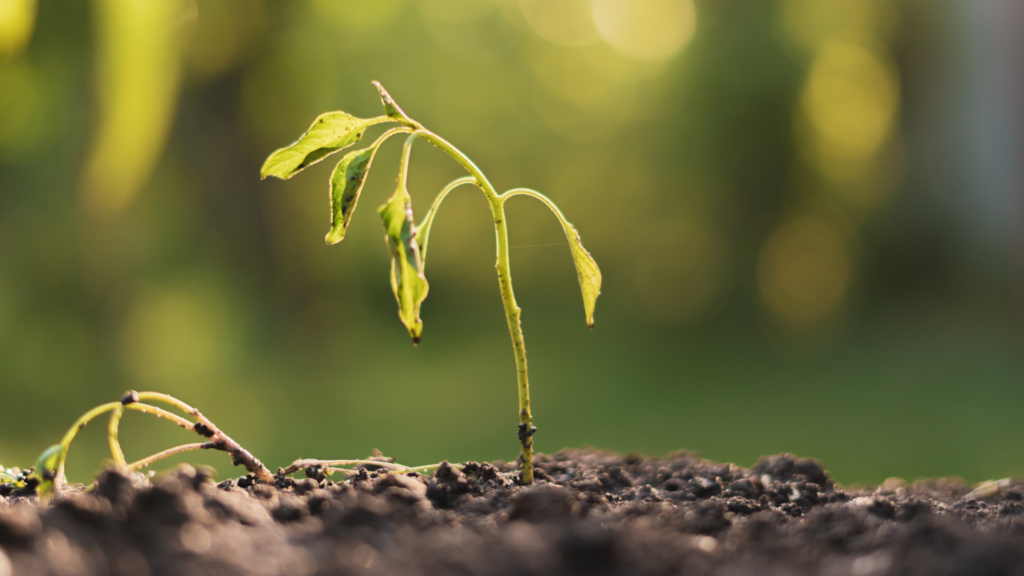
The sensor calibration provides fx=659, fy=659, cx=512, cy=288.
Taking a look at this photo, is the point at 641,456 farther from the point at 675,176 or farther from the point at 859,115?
the point at 859,115

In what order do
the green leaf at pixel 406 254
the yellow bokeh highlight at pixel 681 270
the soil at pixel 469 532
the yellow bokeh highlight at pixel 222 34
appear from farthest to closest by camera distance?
the yellow bokeh highlight at pixel 681 270 < the yellow bokeh highlight at pixel 222 34 < the green leaf at pixel 406 254 < the soil at pixel 469 532

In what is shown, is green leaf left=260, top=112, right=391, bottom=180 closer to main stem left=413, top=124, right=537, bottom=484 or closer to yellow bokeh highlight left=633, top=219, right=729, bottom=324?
main stem left=413, top=124, right=537, bottom=484

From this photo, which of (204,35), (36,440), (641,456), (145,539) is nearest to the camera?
(145,539)

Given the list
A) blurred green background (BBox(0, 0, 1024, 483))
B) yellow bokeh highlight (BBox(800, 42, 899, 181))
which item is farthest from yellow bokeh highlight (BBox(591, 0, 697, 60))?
yellow bokeh highlight (BBox(800, 42, 899, 181))

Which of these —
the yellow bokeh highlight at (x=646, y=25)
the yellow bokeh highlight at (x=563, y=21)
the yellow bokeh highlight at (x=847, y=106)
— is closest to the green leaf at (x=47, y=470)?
the yellow bokeh highlight at (x=563, y=21)

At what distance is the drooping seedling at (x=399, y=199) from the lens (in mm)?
664

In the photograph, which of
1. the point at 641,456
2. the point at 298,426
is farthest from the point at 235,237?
the point at 641,456

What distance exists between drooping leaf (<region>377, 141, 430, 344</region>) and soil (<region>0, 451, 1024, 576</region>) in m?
0.20

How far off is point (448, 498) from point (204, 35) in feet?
12.4

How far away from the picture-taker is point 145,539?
55 cm

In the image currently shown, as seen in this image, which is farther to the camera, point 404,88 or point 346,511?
point 404,88

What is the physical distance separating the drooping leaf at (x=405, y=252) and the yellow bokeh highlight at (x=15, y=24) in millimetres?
2535

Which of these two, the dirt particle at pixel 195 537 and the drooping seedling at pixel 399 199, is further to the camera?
the drooping seedling at pixel 399 199

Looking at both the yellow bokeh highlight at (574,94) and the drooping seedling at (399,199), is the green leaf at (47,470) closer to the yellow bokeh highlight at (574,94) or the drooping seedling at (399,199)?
the drooping seedling at (399,199)
